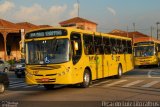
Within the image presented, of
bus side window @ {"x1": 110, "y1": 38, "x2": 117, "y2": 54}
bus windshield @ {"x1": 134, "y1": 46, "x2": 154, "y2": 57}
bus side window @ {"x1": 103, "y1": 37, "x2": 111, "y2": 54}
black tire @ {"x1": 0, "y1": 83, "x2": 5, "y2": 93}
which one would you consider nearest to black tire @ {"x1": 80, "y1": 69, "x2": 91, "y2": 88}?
bus side window @ {"x1": 103, "y1": 37, "x2": 111, "y2": 54}

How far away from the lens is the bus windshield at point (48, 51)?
17.7 meters

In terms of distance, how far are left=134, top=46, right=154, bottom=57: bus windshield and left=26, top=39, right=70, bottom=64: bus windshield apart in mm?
25010

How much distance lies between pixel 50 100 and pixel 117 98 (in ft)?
7.99

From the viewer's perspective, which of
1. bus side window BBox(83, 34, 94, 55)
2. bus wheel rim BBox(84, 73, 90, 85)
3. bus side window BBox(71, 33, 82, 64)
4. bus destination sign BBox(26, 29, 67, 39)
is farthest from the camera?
bus side window BBox(83, 34, 94, 55)

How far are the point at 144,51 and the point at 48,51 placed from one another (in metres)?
25.5

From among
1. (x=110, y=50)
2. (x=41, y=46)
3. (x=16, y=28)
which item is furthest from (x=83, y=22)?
(x=41, y=46)

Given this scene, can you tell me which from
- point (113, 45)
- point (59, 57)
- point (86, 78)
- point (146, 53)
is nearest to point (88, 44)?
point (86, 78)

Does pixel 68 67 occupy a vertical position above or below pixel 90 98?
above

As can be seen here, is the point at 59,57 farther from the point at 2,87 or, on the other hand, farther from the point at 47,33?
the point at 2,87

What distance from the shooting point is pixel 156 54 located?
4231 cm

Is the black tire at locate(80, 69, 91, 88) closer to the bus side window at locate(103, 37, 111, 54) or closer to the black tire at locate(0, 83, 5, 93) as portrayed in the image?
the bus side window at locate(103, 37, 111, 54)

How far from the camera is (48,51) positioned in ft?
58.5

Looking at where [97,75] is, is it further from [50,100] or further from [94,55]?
[50,100]

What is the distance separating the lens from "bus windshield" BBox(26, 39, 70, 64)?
17656 mm
